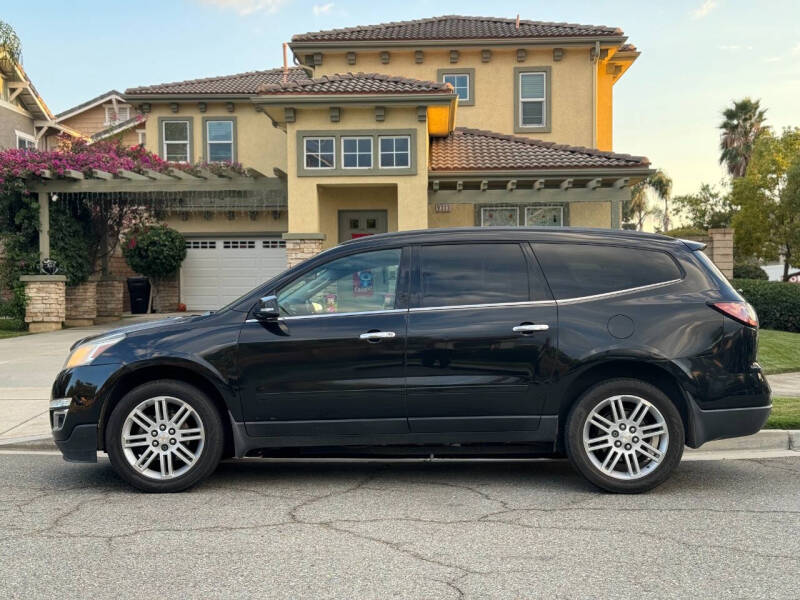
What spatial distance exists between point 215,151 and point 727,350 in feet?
69.0

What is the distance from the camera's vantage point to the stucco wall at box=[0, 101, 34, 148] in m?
27.9

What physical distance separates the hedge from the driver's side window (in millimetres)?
14548

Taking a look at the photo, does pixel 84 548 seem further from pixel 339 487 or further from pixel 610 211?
pixel 610 211

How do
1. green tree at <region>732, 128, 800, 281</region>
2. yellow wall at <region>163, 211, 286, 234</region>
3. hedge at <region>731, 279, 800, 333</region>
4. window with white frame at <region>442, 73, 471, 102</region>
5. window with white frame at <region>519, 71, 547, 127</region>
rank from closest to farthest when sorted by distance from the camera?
hedge at <region>731, 279, 800, 333</region>, window with white frame at <region>519, 71, 547, 127</region>, window with white frame at <region>442, 73, 471, 102</region>, yellow wall at <region>163, 211, 286, 234</region>, green tree at <region>732, 128, 800, 281</region>

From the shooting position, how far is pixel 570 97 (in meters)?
22.9

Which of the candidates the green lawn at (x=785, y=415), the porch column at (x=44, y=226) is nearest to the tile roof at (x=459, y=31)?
the porch column at (x=44, y=226)

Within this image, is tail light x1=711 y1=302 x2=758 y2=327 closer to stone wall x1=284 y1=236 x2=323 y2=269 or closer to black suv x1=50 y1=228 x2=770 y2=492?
black suv x1=50 y1=228 x2=770 y2=492

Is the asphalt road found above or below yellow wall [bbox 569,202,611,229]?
below

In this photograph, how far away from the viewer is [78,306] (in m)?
20.7

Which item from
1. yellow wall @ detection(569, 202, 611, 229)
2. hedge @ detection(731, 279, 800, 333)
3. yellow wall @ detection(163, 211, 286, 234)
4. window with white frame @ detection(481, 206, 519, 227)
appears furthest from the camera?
yellow wall @ detection(163, 211, 286, 234)

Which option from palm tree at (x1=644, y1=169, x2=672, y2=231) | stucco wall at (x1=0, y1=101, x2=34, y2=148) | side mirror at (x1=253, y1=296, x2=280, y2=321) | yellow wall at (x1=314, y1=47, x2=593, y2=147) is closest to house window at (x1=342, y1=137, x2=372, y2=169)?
yellow wall at (x1=314, y1=47, x2=593, y2=147)

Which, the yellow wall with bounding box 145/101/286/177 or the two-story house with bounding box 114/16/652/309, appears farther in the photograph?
the yellow wall with bounding box 145/101/286/177

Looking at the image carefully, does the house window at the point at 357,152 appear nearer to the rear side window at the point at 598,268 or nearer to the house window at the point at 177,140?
the house window at the point at 177,140

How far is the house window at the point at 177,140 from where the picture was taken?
2445 cm
